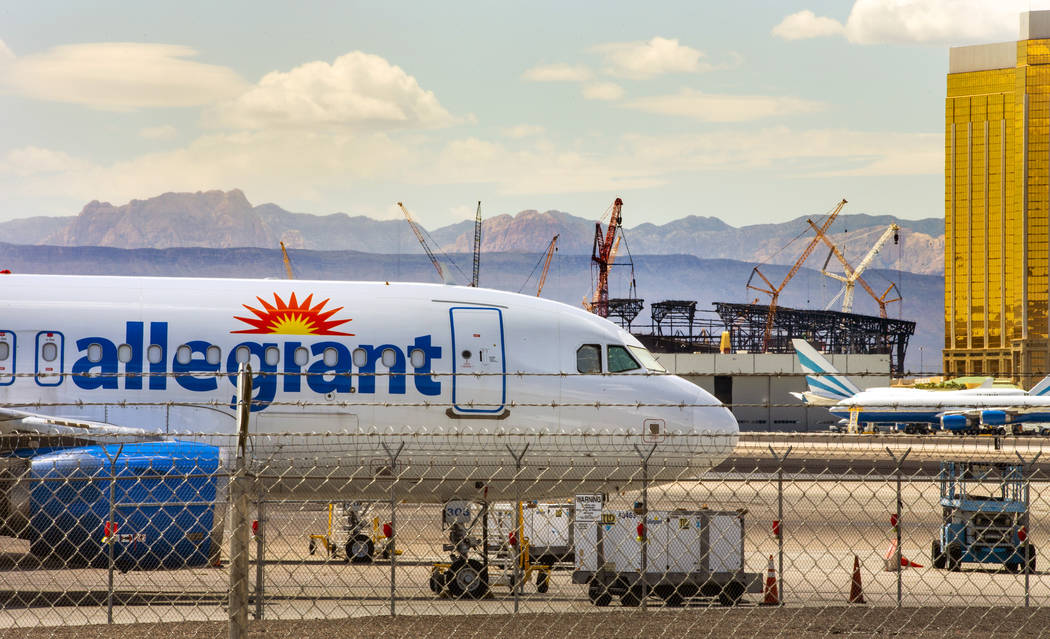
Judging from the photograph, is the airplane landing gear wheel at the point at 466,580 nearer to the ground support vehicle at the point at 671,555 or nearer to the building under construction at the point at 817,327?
the ground support vehicle at the point at 671,555

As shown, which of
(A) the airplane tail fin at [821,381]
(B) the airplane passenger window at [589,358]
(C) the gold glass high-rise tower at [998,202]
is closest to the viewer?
(B) the airplane passenger window at [589,358]

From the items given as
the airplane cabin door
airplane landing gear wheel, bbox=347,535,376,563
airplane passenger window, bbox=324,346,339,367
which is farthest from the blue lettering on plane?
airplane landing gear wheel, bbox=347,535,376,563

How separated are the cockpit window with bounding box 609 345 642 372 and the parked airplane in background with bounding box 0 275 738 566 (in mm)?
23

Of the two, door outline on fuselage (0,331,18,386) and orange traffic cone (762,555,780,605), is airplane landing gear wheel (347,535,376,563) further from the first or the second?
orange traffic cone (762,555,780,605)

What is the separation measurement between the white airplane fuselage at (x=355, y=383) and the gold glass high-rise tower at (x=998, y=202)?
15072 centimetres

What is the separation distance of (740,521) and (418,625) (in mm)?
5007

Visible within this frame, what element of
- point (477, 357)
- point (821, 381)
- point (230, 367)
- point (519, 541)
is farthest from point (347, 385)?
point (821, 381)

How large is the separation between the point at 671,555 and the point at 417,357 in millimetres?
5256

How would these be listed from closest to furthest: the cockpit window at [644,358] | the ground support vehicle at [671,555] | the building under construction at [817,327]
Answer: the ground support vehicle at [671,555]
the cockpit window at [644,358]
the building under construction at [817,327]

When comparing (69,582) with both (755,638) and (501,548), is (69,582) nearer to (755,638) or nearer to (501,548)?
(501,548)

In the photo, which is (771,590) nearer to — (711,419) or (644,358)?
(711,419)

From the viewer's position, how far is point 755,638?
11945mm

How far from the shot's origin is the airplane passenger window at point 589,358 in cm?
1917

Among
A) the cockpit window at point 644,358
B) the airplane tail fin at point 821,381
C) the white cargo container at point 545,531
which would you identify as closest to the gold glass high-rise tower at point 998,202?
the airplane tail fin at point 821,381
